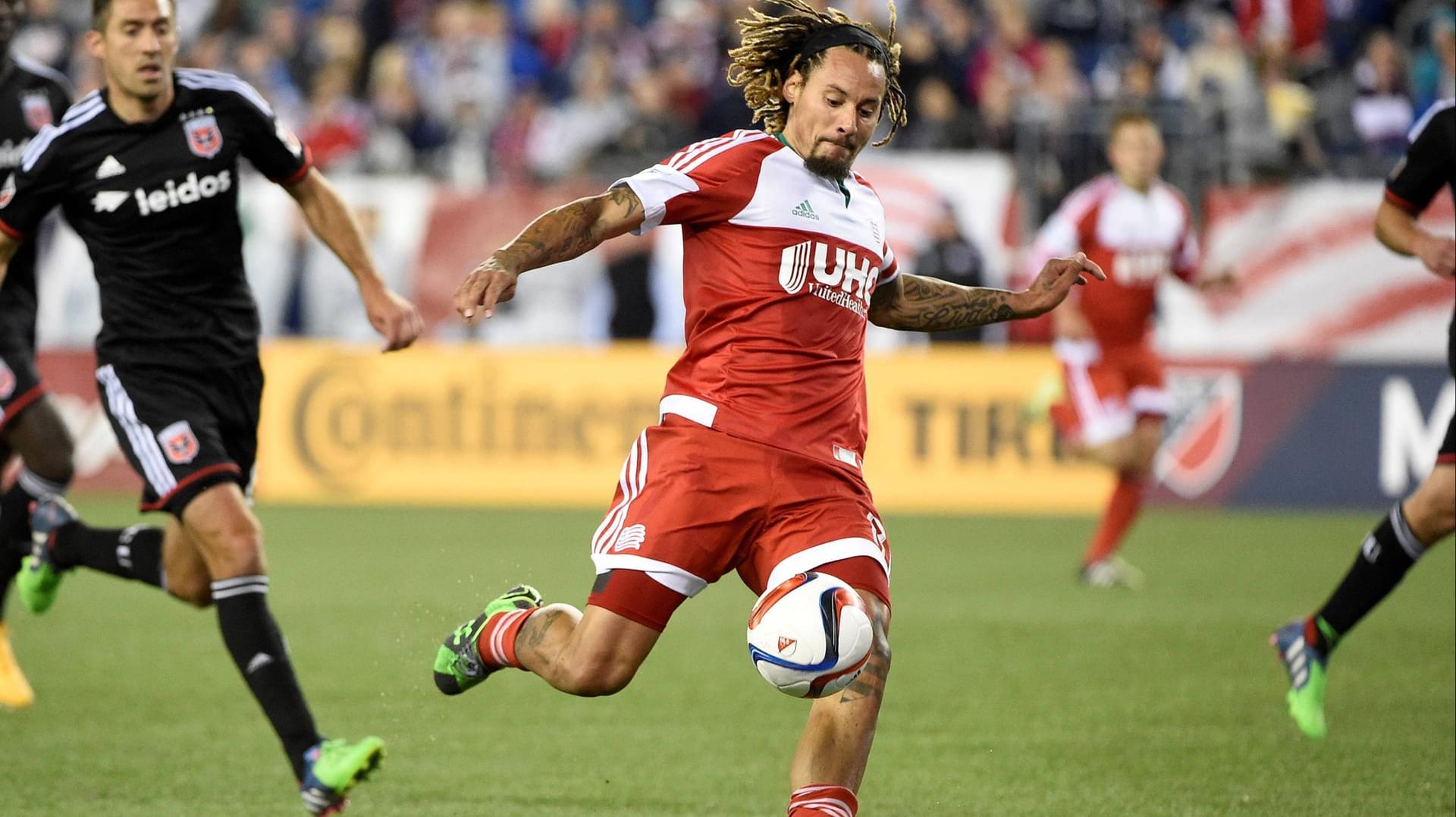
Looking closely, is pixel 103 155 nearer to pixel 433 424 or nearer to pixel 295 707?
pixel 295 707

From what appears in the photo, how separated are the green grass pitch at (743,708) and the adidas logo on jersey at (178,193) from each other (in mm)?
1878

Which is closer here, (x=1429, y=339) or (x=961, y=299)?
(x=961, y=299)

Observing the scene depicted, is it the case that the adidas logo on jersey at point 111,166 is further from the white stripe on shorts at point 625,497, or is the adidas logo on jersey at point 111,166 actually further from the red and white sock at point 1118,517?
the red and white sock at point 1118,517

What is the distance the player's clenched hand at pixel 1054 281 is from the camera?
17.8 ft

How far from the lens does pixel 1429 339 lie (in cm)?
1526

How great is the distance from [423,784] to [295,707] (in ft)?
2.29

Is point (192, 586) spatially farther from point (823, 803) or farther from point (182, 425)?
point (823, 803)

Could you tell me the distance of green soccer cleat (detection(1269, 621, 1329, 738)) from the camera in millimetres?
6613

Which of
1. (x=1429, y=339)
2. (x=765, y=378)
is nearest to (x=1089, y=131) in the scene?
(x=1429, y=339)

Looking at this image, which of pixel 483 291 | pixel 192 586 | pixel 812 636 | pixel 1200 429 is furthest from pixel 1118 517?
pixel 483 291

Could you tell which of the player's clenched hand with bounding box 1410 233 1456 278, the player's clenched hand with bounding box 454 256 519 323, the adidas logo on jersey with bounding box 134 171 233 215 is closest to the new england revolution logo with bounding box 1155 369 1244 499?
the player's clenched hand with bounding box 1410 233 1456 278

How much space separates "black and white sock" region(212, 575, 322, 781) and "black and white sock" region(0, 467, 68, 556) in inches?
86.7

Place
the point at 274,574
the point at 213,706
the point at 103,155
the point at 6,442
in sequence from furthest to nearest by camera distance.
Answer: the point at 274,574 < the point at 6,442 < the point at 213,706 < the point at 103,155

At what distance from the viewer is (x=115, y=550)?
698 cm
